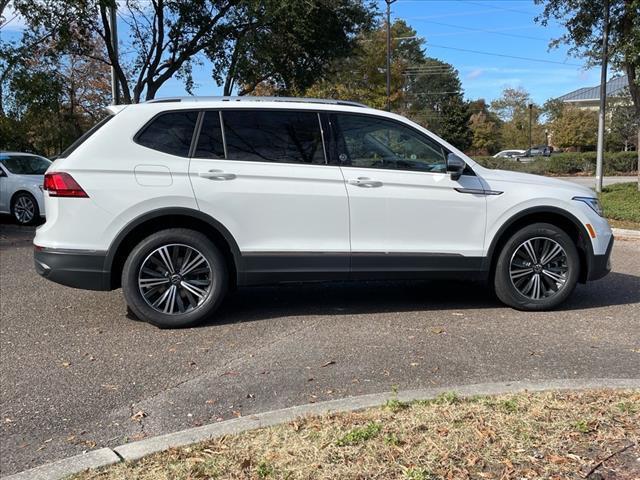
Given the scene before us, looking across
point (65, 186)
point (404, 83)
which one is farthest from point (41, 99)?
point (404, 83)

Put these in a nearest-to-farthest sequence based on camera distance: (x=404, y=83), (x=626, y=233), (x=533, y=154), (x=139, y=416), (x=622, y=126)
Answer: (x=139, y=416)
(x=626, y=233)
(x=622, y=126)
(x=533, y=154)
(x=404, y=83)

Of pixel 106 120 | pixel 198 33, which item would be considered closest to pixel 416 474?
pixel 106 120

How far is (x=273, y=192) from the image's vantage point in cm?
533

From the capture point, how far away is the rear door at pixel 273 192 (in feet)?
17.4

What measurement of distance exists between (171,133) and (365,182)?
5.76 ft

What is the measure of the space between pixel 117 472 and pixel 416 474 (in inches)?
55.2

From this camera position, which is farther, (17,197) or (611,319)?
(17,197)

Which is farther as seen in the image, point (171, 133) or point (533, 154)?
point (533, 154)

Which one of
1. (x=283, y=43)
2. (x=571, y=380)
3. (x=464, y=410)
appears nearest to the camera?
(x=464, y=410)

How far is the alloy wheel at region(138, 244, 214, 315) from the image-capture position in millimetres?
5319

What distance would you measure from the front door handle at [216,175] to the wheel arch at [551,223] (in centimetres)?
246

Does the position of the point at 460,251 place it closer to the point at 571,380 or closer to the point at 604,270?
the point at 604,270

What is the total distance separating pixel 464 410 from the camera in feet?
11.3

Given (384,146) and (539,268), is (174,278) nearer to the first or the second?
(384,146)
